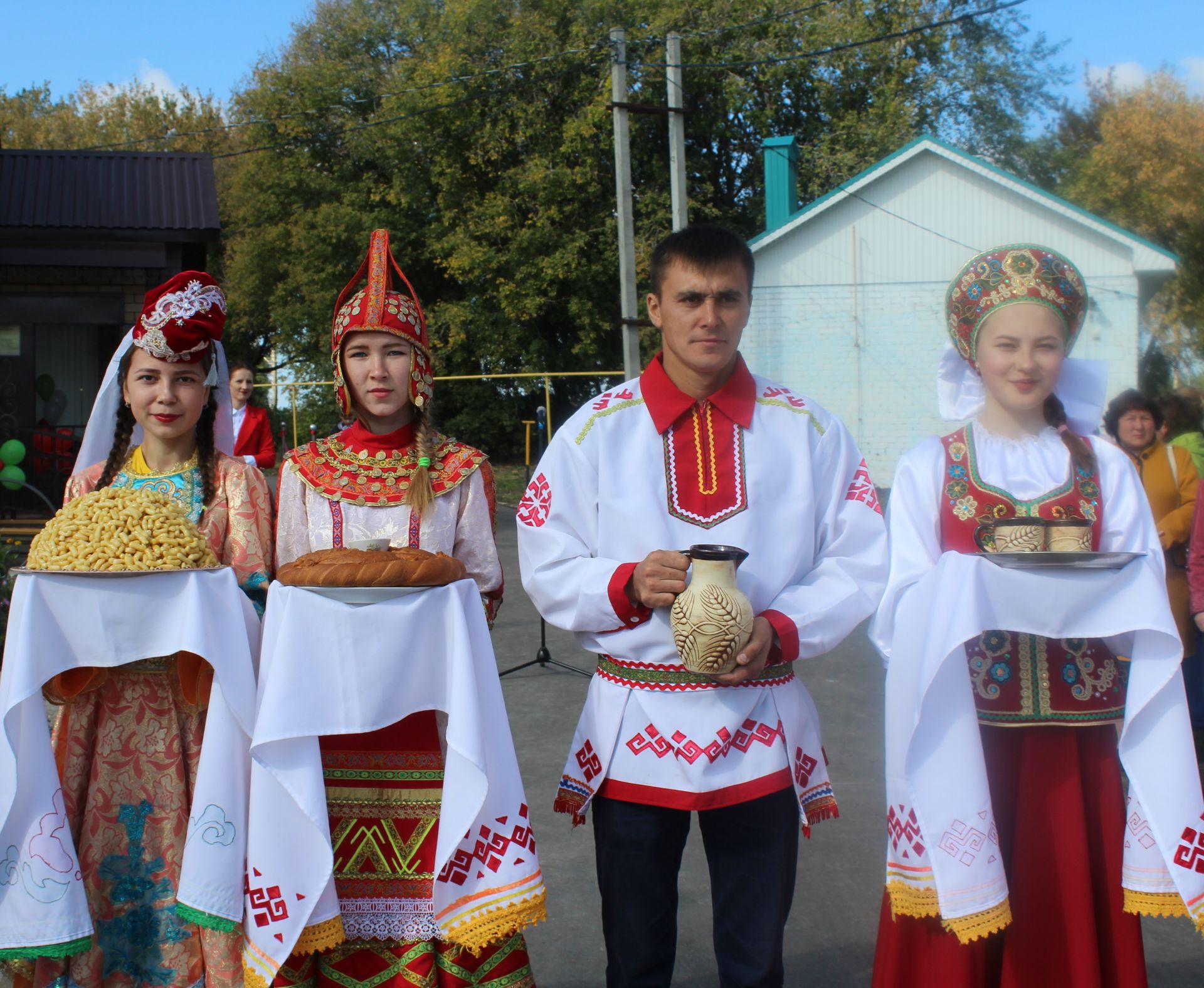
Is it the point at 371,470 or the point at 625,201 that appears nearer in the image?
the point at 371,470

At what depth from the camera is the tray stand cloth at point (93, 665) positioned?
2.54 m

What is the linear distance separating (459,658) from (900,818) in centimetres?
104

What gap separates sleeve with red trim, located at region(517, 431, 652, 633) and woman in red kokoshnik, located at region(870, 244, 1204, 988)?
2.12ft

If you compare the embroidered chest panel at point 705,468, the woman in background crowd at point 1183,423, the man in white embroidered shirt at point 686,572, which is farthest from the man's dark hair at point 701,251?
the woman in background crowd at point 1183,423

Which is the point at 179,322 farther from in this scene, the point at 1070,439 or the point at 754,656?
the point at 1070,439

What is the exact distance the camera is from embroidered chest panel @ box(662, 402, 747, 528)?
109 inches

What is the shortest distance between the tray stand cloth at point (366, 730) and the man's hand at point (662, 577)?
1.23ft

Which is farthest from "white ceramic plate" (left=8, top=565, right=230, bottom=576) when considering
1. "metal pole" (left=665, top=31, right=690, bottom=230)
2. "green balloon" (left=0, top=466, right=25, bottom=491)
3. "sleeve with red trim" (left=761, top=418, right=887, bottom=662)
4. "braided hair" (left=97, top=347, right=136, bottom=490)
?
"metal pole" (left=665, top=31, right=690, bottom=230)

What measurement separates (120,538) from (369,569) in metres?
0.61

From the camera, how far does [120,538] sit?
103 inches

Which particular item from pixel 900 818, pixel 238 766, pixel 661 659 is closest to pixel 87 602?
pixel 238 766

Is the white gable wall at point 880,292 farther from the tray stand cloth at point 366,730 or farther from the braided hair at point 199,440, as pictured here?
the tray stand cloth at point 366,730

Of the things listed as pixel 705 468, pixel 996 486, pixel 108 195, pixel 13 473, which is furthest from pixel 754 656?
pixel 108 195

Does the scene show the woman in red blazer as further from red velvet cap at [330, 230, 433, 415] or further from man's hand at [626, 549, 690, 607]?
man's hand at [626, 549, 690, 607]
